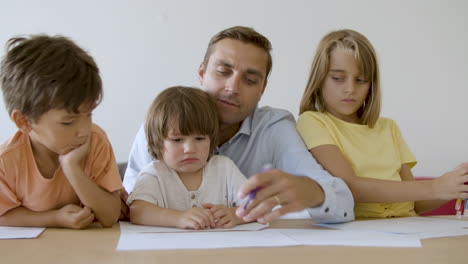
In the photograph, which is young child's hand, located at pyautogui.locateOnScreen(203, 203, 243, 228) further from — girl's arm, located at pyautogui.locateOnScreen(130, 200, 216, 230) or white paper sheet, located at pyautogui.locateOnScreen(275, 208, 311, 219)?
white paper sheet, located at pyautogui.locateOnScreen(275, 208, 311, 219)

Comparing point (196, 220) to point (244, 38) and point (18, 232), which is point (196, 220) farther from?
point (244, 38)

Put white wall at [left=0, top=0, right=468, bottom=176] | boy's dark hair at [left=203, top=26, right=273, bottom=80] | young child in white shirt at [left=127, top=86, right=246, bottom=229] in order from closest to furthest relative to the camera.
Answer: young child in white shirt at [left=127, top=86, right=246, bottom=229]
boy's dark hair at [left=203, top=26, right=273, bottom=80]
white wall at [left=0, top=0, right=468, bottom=176]

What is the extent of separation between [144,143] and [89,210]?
0.41m

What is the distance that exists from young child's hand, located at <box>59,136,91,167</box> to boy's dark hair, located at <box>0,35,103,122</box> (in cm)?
9

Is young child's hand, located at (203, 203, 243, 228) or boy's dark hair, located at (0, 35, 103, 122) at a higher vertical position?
boy's dark hair, located at (0, 35, 103, 122)

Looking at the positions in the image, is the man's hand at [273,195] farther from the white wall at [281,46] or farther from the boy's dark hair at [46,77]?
the white wall at [281,46]

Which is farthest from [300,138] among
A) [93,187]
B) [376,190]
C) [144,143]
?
[93,187]

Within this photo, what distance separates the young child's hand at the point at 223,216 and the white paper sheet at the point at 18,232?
35cm

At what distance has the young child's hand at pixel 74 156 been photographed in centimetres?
110

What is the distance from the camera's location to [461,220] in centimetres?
131

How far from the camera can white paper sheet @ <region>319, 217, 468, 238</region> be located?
3.55ft

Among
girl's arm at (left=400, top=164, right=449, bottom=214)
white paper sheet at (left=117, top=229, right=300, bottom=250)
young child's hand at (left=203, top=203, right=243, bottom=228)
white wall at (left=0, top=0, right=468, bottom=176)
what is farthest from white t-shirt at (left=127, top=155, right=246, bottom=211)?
white wall at (left=0, top=0, right=468, bottom=176)

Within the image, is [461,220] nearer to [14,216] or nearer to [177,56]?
[14,216]

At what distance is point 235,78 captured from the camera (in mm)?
1403
